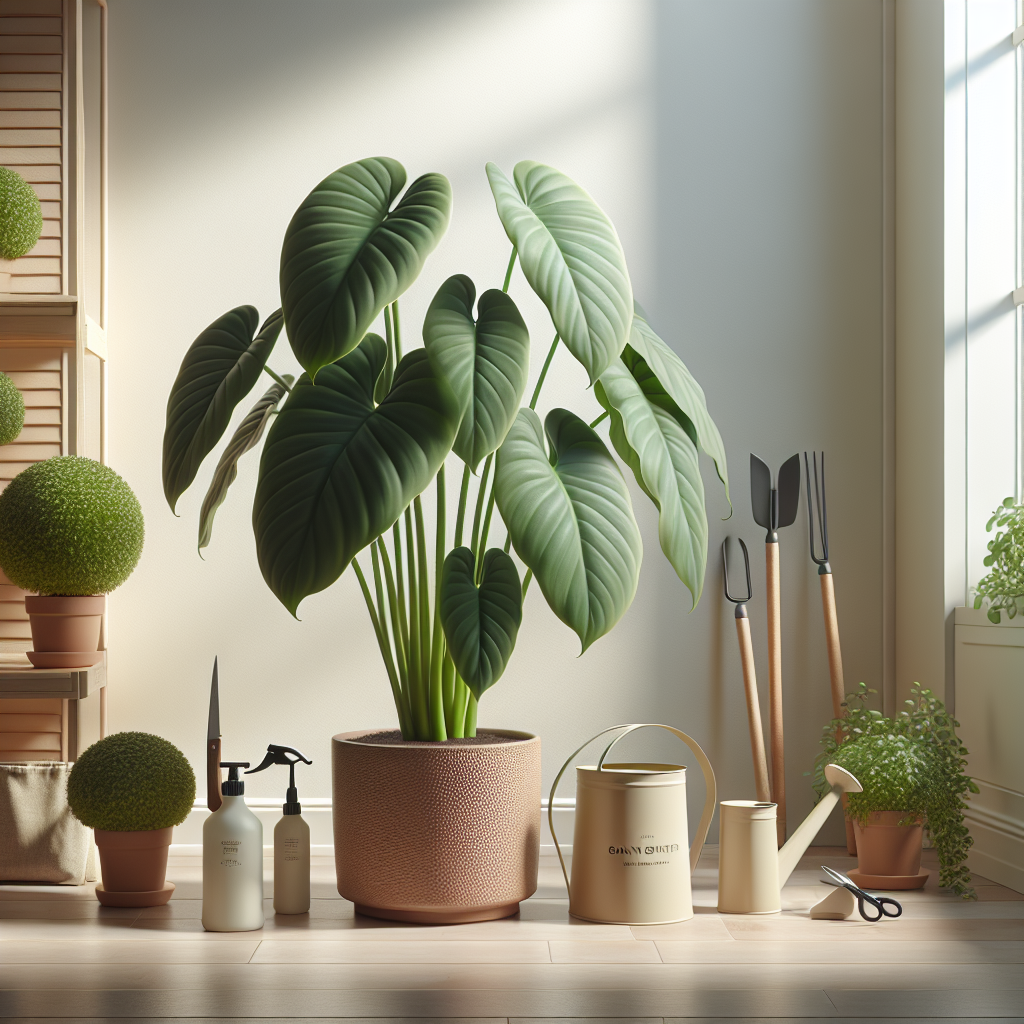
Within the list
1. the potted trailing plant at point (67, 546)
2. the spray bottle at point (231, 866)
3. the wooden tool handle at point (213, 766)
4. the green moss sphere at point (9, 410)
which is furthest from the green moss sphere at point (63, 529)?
the spray bottle at point (231, 866)

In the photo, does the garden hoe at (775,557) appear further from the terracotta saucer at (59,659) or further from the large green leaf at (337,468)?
the terracotta saucer at (59,659)

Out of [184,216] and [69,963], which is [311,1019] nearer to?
[69,963]

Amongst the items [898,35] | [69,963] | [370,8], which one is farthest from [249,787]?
[898,35]

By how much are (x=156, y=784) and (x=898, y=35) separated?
228 cm

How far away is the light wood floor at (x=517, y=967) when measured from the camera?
4.62 feet

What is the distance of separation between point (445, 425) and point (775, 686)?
118cm

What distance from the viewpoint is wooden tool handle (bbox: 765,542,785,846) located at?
240cm

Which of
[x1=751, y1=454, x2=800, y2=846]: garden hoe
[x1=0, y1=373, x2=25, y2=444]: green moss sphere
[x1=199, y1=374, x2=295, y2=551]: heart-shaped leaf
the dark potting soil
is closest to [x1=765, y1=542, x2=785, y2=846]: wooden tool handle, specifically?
[x1=751, y1=454, x2=800, y2=846]: garden hoe

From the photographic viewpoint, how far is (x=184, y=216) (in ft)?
8.19

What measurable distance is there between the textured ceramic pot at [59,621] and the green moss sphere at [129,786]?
0.26 m

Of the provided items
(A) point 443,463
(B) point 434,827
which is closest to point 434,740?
(B) point 434,827

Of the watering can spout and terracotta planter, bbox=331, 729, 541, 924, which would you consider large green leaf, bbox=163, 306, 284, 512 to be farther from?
the watering can spout

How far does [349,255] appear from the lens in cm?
159

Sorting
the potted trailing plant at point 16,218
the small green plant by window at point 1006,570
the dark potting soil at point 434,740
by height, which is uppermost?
the potted trailing plant at point 16,218
